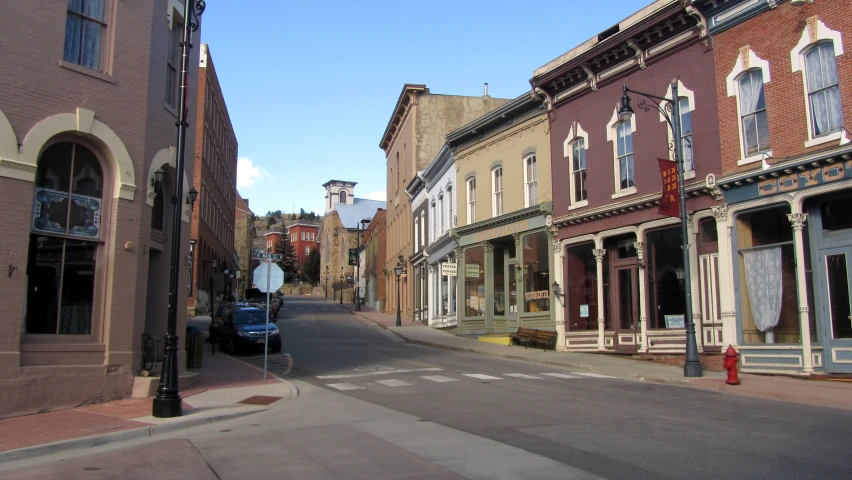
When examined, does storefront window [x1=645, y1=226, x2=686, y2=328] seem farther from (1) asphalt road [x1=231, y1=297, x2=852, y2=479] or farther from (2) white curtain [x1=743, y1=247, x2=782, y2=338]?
(1) asphalt road [x1=231, y1=297, x2=852, y2=479]

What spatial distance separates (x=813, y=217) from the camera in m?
16.0

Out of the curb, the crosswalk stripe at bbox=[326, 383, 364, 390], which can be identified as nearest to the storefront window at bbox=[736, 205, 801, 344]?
the crosswalk stripe at bbox=[326, 383, 364, 390]

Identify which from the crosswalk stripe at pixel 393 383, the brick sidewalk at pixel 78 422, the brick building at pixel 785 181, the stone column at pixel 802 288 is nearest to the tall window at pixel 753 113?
the brick building at pixel 785 181

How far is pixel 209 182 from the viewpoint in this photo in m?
44.1

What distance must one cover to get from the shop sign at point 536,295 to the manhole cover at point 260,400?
13406mm

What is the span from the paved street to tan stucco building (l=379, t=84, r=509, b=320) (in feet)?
93.0

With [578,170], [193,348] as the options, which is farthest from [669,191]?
[193,348]

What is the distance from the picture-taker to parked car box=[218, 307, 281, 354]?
78.6ft

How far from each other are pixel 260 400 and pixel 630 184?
13.3 m

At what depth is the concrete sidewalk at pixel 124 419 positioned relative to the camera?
358 inches

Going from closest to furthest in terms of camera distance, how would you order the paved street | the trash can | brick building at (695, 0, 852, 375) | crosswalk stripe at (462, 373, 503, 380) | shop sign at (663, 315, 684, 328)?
the paved street
brick building at (695, 0, 852, 375)
crosswalk stripe at (462, 373, 503, 380)
the trash can
shop sign at (663, 315, 684, 328)

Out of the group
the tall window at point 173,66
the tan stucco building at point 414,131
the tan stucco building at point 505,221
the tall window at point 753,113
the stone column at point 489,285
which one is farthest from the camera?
the tan stucco building at point 414,131

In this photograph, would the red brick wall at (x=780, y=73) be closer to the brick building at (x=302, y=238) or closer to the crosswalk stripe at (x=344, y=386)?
the crosswalk stripe at (x=344, y=386)

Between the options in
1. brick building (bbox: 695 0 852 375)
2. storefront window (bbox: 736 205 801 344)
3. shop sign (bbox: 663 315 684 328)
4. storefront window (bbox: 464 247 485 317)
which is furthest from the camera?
storefront window (bbox: 464 247 485 317)
